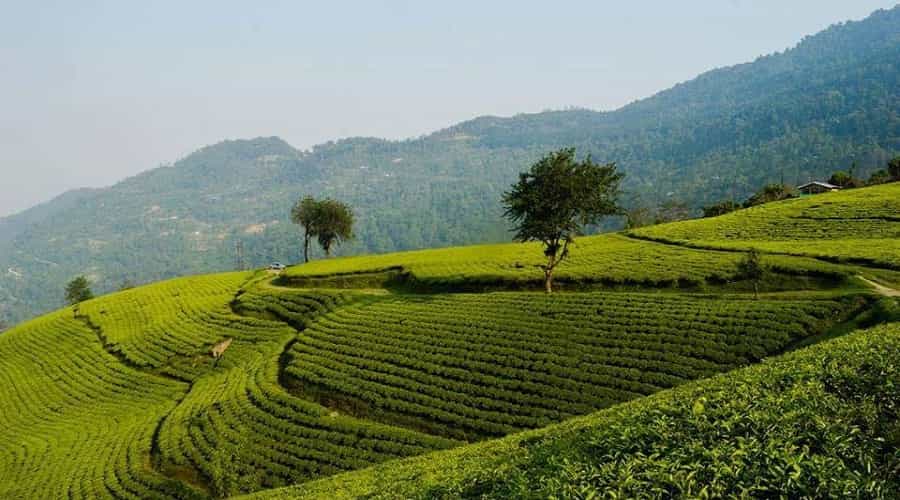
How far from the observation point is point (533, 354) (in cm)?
3662

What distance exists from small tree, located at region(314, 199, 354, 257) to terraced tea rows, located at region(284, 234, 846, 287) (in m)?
15.9

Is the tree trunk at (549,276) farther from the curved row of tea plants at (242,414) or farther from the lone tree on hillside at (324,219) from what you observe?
the lone tree on hillside at (324,219)

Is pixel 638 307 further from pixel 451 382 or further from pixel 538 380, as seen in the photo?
pixel 451 382

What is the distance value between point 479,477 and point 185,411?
121 ft

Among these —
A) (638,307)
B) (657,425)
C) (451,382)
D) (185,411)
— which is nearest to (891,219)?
(638,307)

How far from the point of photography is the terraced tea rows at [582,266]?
46469mm

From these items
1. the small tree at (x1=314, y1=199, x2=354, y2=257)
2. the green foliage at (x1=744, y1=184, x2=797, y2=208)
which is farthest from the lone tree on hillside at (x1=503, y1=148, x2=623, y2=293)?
the green foliage at (x1=744, y1=184, x2=797, y2=208)

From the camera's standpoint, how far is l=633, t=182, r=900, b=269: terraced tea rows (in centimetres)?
4791

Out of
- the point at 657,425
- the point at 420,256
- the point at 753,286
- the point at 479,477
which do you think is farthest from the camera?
the point at 420,256

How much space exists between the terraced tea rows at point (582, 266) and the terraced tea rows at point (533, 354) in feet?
19.3

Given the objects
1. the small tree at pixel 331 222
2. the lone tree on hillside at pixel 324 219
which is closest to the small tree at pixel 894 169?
the small tree at pixel 331 222

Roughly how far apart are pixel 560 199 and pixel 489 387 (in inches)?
882

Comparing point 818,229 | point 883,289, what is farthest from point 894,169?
point 883,289

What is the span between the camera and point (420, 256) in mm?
77625
